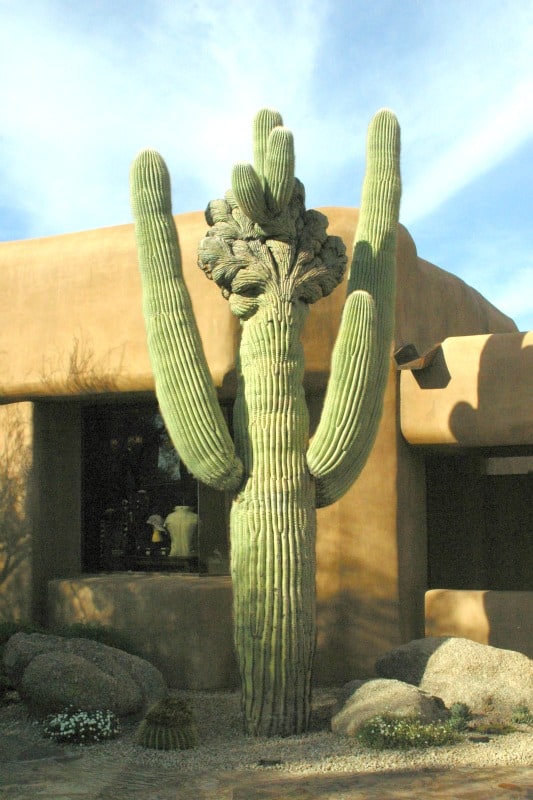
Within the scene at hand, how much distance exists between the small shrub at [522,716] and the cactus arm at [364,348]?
237 cm

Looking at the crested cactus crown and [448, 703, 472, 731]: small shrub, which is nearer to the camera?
[448, 703, 472, 731]: small shrub

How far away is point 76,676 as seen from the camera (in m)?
7.65

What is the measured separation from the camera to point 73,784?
19.6 ft

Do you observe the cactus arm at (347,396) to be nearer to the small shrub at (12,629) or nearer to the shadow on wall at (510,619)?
the shadow on wall at (510,619)

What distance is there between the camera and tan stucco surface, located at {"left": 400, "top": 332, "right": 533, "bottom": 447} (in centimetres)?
921

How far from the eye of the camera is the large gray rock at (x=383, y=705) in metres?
6.87

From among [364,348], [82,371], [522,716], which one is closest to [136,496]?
[82,371]

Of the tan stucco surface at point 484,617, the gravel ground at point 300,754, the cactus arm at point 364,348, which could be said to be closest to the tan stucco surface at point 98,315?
the cactus arm at point 364,348

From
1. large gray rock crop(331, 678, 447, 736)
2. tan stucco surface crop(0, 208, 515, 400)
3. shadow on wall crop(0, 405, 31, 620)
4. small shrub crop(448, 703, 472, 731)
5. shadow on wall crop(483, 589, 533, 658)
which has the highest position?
tan stucco surface crop(0, 208, 515, 400)

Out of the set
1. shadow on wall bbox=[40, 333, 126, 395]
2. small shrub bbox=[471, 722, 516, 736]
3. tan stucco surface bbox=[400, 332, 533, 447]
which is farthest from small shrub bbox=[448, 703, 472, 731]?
shadow on wall bbox=[40, 333, 126, 395]

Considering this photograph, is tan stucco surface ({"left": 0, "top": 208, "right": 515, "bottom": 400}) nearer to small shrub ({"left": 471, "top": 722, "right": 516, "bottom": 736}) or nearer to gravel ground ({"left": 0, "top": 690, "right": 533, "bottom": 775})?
gravel ground ({"left": 0, "top": 690, "right": 533, "bottom": 775})

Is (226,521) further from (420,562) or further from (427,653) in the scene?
(427,653)

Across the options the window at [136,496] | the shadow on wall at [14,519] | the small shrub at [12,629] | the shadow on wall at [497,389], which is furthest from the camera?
the window at [136,496]

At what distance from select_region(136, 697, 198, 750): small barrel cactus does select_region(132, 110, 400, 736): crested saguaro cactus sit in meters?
0.47
